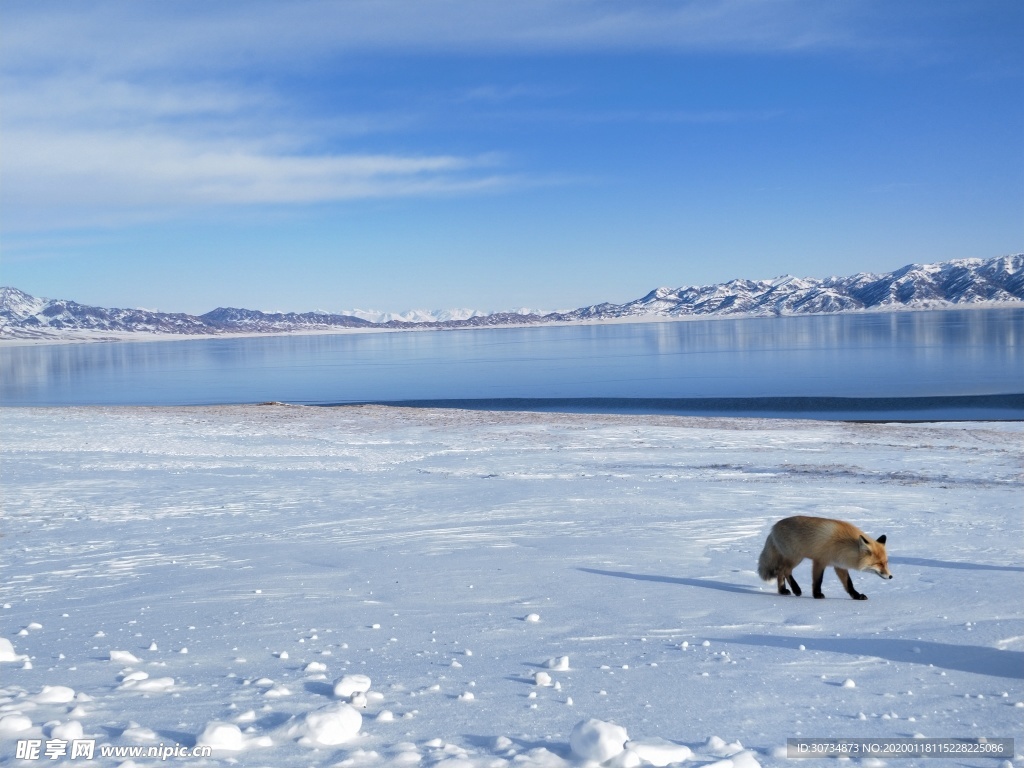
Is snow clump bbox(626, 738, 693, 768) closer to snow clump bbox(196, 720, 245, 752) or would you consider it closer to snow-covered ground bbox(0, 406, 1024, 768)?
snow-covered ground bbox(0, 406, 1024, 768)

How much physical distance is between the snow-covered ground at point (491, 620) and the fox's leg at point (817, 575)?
301mm

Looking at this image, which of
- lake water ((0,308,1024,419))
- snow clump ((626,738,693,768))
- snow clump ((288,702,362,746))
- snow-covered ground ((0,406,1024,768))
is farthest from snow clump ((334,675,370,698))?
lake water ((0,308,1024,419))

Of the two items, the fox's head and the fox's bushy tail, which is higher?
the fox's head

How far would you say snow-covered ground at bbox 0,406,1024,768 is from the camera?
417 cm

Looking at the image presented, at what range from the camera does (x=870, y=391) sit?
47969mm

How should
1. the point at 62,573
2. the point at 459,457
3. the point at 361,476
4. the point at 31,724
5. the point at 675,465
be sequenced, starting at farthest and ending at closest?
the point at 459,457, the point at 675,465, the point at 361,476, the point at 62,573, the point at 31,724

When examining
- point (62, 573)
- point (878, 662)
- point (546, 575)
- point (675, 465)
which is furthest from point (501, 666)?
point (675, 465)

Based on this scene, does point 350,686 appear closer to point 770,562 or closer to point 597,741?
point 597,741

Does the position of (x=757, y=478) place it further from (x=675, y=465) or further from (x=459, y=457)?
(x=459, y=457)

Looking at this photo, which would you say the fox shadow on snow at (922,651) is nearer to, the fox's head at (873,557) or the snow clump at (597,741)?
the fox's head at (873,557)

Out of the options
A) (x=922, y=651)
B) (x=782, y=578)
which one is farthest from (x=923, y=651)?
(x=782, y=578)

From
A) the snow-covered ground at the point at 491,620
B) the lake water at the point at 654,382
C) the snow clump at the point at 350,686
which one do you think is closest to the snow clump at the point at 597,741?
the snow-covered ground at the point at 491,620

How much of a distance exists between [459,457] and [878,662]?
55.2ft

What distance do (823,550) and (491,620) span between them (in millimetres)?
3010
